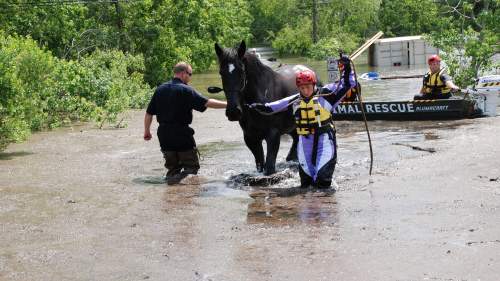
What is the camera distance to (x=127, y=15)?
110 ft

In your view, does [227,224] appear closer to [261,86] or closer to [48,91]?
[261,86]

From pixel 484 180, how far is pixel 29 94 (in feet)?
31.4

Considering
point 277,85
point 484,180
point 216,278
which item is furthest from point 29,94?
point 216,278

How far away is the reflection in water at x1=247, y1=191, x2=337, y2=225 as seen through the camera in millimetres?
7996

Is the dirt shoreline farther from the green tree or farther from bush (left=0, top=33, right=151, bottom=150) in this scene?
the green tree

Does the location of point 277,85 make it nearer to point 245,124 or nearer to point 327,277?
point 245,124

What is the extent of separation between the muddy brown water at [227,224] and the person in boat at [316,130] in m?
0.30

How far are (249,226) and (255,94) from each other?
3.26 m

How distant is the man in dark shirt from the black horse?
1.48 ft

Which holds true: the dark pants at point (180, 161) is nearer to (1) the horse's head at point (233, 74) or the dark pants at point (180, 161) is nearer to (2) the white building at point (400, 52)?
(1) the horse's head at point (233, 74)

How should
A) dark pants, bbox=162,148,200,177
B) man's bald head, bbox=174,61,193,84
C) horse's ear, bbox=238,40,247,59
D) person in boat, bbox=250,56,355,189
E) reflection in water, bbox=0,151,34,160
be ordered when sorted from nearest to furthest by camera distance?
person in boat, bbox=250,56,355,189, horse's ear, bbox=238,40,247,59, man's bald head, bbox=174,61,193,84, dark pants, bbox=162,148,200,177, reflection in water, bbox=0,151,34,160

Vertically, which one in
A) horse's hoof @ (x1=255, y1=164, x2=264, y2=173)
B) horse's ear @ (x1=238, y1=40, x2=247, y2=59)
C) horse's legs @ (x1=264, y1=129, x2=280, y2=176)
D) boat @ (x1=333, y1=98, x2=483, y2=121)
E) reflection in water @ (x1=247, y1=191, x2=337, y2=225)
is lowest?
boat @ (x1=333, y1=98, x2=483, y2=121)

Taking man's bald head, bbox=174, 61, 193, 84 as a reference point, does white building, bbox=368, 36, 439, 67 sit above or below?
below

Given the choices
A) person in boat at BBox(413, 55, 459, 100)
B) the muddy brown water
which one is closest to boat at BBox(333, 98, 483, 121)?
person in boat at BBox(413, 55, 459, 100)
